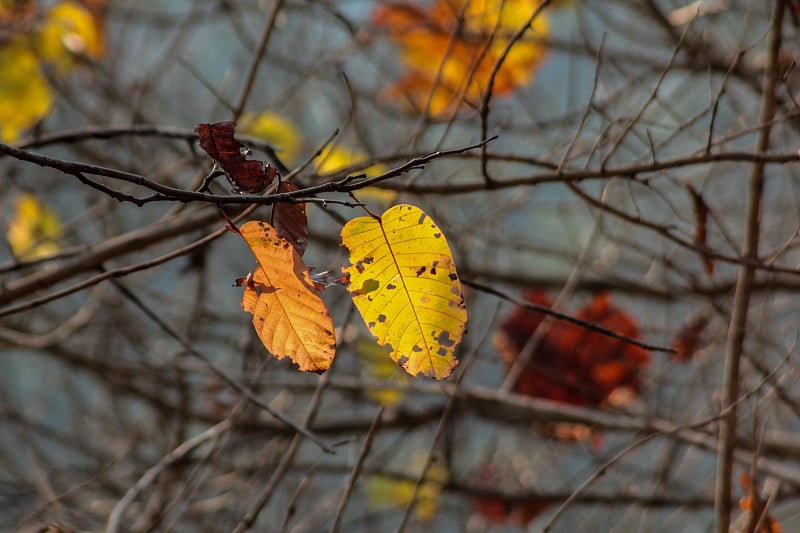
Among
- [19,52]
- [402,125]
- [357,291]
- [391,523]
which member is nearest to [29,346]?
[19,52]

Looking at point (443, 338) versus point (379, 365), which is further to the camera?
point (379, 365)

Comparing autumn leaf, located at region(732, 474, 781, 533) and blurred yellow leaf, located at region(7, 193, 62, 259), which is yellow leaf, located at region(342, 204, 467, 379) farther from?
blurred yellow leaf, located at region(7, 193, 62, 259)

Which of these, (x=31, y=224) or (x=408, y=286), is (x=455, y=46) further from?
(x=408, y=286)

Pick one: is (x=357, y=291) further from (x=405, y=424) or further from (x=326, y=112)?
(x=326, y=112)

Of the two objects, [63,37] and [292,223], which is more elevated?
[63,37]

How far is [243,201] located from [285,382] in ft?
4.46

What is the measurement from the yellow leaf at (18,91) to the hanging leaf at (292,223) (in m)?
1.47

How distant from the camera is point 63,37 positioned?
7.68ft

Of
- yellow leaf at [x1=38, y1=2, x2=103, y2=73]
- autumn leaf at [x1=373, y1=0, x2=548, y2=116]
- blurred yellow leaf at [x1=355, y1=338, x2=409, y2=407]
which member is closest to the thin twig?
autumn leaf at [x1=373, y1=0, x2=548, y2=116]

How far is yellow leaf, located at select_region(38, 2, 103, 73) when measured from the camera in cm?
219

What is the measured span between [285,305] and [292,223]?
0.08 meters

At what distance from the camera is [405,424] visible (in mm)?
2598

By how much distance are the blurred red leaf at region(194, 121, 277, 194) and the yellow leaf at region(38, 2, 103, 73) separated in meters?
1.72

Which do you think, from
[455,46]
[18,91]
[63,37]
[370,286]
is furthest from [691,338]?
[63,37]
